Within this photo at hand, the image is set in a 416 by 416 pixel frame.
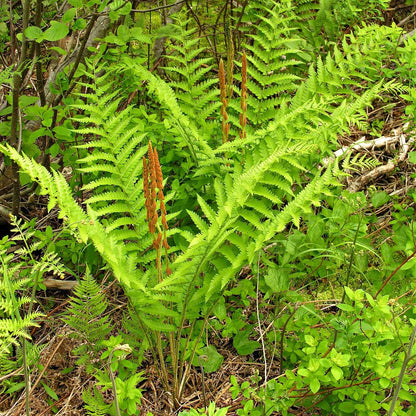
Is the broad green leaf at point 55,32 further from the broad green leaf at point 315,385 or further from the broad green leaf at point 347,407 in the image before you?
the broad green leaf at point 347,407

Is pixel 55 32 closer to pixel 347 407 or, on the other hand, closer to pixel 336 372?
pixel 336 372

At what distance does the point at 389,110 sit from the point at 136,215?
217 cm

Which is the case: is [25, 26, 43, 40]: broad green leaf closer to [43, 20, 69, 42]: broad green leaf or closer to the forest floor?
[43, 20, 69, 42]: broad green leaf

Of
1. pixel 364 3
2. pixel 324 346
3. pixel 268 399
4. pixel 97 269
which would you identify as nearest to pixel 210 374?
pixel 268 399

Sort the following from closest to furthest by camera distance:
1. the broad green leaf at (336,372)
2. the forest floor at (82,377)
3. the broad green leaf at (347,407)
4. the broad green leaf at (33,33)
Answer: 1. the broad green leaf at (336,372)
2. the broad green leaf at (347,407)
3. the forest floor at (82,377)
4. the broad green leaf at (33,33)

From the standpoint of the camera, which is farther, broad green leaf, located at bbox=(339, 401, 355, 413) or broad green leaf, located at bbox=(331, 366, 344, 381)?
broad green leaf, located at bbox=(339, 401, 355, 413)

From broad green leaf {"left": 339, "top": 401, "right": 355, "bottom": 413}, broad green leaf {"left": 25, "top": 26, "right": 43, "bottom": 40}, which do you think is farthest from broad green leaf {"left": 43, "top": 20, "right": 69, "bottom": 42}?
broad green leaf {"left": 339, "top": 401, "right": 355, "bottom": 413}

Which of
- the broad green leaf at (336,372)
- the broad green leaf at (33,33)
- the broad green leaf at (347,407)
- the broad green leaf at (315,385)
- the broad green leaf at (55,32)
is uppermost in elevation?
the broad green leaf at (33,33)

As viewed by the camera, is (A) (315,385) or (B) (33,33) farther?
(B) (33,33)

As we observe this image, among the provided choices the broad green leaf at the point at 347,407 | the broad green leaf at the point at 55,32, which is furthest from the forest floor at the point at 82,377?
the broad green leaf at the point at 55,32

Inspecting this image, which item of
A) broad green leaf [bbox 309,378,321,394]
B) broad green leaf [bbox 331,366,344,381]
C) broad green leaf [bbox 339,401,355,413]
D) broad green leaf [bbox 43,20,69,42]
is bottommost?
broad green leaf [bbox 339,401,355,413]

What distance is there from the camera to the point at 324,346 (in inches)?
58.1

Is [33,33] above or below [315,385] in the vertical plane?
above

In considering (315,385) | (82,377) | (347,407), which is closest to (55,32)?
(82,377)
